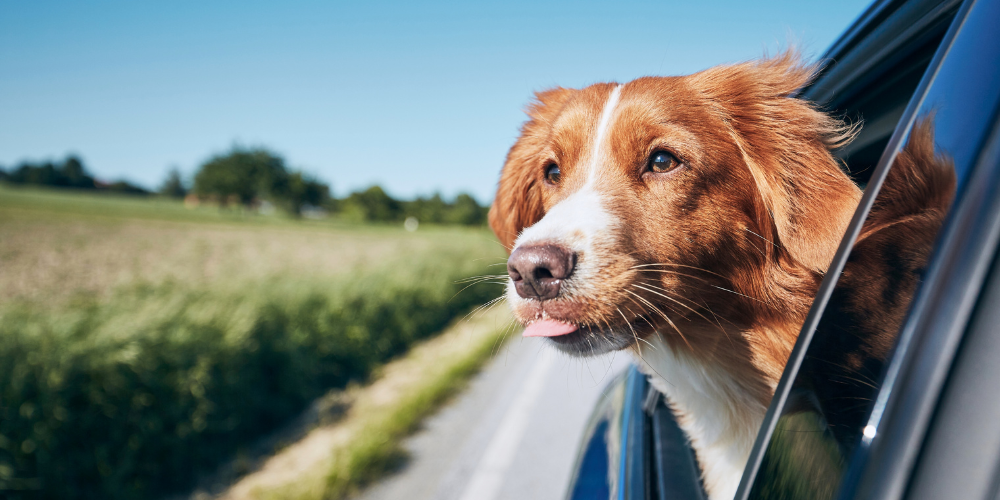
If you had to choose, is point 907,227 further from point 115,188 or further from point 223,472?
point 115,188

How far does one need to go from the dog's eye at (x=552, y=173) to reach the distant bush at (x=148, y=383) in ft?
13.7

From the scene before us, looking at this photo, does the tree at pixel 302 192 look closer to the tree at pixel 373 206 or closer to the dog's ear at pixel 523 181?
the tree at pixel 373 206

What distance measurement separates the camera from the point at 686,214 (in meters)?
1.67

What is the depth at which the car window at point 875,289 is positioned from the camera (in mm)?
676

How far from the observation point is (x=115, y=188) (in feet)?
358

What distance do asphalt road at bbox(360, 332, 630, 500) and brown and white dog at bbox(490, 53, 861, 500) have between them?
1648 millimetres

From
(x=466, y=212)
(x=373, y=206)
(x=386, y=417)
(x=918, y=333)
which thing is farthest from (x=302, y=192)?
(x=918, y=333)

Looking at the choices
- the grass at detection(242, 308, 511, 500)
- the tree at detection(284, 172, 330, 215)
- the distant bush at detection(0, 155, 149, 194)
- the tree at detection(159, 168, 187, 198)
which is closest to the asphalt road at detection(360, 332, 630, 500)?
the grass at detection(242, 308, 511, 500)

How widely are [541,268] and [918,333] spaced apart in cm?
89

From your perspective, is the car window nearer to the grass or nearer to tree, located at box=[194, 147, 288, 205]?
the grass

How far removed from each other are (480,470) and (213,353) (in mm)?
3039

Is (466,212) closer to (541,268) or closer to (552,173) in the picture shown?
(552,173)

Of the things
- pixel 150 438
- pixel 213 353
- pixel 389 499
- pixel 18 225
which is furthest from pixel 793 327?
pixel 18 225

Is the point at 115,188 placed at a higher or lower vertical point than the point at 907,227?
lower
